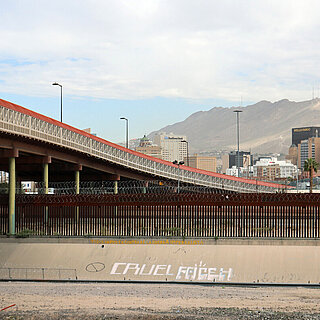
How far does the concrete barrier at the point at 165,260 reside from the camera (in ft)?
166

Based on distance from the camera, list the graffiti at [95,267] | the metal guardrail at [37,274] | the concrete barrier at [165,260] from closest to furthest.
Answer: the concrete barrier at [165,260], the metal guardrail at [37,274], the graffiti at [95,267]

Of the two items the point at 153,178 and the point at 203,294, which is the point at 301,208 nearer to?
the point at 203,294

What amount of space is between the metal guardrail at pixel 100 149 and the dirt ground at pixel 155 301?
1921cm

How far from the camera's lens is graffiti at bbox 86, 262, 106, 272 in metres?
52.8

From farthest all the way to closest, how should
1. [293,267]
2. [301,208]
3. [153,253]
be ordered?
1. [301,208]
2. [153,253]
3. [293,267]

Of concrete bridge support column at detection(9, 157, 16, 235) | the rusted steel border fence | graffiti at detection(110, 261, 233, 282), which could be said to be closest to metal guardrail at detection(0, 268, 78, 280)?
graffiti at detection(110, 261, 233, 282)

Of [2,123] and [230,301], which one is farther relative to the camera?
[2,123]

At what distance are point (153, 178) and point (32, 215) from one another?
3533cm

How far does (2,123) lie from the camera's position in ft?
192

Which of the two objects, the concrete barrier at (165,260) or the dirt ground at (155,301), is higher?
the concrete barrier at (165,260)

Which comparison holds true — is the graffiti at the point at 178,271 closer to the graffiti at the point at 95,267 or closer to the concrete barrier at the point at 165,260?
the concrete barrier at the point at 165,260

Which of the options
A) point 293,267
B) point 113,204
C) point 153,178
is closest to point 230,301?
point 293,267

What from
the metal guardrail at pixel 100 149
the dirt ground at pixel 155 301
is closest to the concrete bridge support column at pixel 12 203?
the metal guardrail at pixel 100 149

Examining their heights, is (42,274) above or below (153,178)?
below
